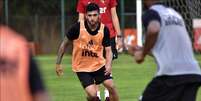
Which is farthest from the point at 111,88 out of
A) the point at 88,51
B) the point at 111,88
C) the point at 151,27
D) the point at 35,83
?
the point at 35,83

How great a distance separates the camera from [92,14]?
10867 mm

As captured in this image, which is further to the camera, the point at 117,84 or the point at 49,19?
the point at 49,19

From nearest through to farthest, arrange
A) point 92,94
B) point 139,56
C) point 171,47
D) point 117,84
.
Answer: point 171,47
point 139,56
point 92,94
point 117,84

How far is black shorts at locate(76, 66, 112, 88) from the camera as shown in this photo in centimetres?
1108

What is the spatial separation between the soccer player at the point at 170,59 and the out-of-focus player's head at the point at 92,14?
3.67 meters

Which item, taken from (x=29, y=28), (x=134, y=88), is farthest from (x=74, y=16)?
(x=134, y=88)

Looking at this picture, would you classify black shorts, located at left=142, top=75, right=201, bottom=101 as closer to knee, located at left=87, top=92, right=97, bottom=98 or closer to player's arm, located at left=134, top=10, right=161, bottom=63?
player's arm, located at left=134, top=10, right=161, bottom=63

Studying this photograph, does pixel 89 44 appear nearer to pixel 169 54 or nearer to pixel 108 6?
pixel 108 6

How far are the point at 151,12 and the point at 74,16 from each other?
121ft

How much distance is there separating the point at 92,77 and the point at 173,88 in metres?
4.24

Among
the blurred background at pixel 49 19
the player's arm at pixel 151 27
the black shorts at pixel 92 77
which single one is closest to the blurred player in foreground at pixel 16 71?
the player's arm at pixel 151 27

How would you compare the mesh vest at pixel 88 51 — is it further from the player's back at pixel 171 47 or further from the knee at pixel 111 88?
the player's back at pixel 171 47

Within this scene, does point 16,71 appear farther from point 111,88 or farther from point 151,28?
point 111,88

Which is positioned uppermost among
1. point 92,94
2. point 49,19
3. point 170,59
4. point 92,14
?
point 92,14
